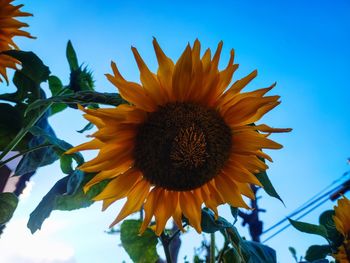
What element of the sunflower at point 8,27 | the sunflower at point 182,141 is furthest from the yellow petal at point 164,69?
the sunflower at point 8,27

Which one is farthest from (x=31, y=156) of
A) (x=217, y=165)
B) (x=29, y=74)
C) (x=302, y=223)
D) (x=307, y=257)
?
(x=307, y=257)

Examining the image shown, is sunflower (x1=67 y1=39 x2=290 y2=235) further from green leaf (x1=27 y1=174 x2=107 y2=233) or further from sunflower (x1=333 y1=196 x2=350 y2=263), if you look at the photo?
sunflower (x1=333 y1=196 x2=350 y2=263)

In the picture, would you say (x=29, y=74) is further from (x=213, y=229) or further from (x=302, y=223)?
(x=302, y=223)

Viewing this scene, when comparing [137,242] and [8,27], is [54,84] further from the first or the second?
[137,242]

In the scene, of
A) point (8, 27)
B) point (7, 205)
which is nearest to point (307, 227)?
point (7, 205)

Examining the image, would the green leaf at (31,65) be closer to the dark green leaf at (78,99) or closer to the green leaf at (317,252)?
the dark green leaf at (78,99)

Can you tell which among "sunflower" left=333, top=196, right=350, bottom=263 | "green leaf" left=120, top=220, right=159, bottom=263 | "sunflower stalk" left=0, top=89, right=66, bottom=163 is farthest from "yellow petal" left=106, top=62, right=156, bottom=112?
"sunflower" left=333, top=196, right=350, bottom=263

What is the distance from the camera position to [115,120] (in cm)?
77

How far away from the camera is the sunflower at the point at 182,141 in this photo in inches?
31.3

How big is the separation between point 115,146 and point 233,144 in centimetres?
34

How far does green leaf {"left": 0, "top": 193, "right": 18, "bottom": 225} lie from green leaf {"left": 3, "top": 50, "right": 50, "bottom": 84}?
1.15 feet

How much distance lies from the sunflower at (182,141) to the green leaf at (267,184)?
22mm

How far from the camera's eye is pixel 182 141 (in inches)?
33.9

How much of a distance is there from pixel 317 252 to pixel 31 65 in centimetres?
132
